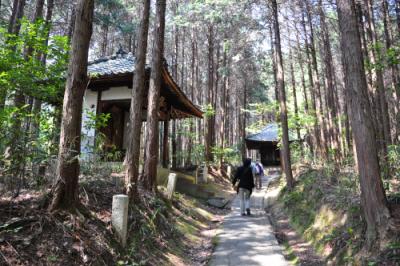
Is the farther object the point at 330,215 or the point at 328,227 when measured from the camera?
the point at 330,215

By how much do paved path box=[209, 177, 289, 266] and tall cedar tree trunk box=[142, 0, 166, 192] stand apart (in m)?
2.47

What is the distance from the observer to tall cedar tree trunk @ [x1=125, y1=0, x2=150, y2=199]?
6.77 metres

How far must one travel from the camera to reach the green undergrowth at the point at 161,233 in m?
5.23

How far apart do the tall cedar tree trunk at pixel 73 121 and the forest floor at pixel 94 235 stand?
12.0 inches

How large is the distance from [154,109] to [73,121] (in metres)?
4.06

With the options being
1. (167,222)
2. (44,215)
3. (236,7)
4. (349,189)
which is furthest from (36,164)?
(236,7)

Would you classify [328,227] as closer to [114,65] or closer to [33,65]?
[33,65]

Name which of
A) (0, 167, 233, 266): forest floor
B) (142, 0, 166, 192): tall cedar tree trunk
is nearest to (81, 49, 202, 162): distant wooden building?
(142, 0, 166, 192): tall cedar tree trunk

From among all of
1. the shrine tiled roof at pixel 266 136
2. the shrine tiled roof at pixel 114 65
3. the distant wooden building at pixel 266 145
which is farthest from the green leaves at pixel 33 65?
the distant wooden building at pixel 266 145

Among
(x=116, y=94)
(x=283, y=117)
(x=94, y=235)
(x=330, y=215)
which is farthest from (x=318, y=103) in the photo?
(x=94, y=235)

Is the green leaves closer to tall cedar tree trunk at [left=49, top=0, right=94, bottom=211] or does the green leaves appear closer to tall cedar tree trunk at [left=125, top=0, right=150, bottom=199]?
tall cedar tree trunk at [left=125, top=0, right=150, bottom=199]

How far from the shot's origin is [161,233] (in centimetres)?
654

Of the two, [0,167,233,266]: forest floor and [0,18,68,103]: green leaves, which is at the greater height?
[0,18,68,103]: green leaves

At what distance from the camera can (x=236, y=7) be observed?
1691 centimetres
